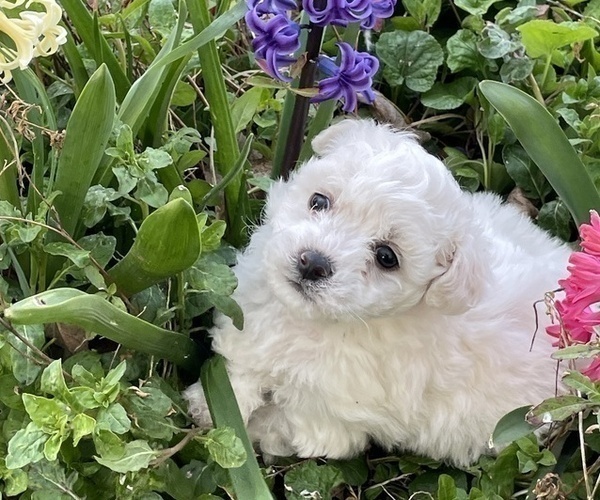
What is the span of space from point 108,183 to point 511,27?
3.54 ft

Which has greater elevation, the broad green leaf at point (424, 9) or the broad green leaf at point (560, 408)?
the broad green leaf at point (424, 9)

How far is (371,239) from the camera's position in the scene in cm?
108

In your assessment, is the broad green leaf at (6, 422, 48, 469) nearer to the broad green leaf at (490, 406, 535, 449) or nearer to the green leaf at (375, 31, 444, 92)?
the broad green leaf at (490, 406, 535, 449)

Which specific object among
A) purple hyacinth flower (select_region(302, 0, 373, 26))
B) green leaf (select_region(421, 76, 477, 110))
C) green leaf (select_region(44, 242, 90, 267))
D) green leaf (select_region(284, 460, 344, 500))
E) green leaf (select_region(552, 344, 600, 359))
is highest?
purple hyacinth flower (select_region(302, 0, 373, 26))

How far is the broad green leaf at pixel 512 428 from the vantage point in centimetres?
113

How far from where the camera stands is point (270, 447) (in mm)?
1330

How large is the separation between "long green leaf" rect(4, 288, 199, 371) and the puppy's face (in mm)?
200

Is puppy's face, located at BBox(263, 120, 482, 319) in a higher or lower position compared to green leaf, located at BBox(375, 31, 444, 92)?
higher

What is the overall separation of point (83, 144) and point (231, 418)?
0.48 meters

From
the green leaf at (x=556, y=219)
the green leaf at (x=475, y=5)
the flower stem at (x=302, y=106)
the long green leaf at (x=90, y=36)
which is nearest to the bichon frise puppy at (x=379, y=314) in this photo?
the flower stem at (x=302, y=106)

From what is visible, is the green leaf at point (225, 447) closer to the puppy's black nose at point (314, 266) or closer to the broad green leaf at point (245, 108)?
the puppy's black nose at point (314, 266)

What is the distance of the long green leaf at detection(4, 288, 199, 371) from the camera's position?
0.87 metres

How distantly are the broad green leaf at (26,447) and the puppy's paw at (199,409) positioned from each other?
32 cm

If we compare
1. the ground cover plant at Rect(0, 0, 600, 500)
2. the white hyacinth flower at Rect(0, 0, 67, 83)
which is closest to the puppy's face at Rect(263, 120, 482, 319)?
the ground cover plant at Rect(0, 0, 600, 500)
